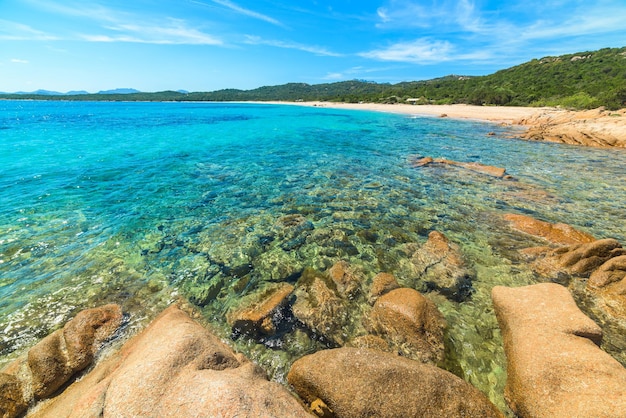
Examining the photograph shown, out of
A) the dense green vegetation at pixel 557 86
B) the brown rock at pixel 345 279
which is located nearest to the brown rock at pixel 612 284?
the brown rock at pixel 345 279

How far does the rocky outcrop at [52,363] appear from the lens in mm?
4324

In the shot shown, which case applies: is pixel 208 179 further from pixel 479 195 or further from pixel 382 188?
pixel 479 195

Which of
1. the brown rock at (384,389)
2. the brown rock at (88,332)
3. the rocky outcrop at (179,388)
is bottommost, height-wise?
the brown rock at (88,332)

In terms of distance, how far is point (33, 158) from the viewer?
72.7ft

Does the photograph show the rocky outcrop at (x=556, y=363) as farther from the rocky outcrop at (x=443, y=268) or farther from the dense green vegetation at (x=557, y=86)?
the dense green vegetation at (x=557, y=86)

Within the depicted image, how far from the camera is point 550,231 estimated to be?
374 inches

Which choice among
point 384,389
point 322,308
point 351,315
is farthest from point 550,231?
point 384,389

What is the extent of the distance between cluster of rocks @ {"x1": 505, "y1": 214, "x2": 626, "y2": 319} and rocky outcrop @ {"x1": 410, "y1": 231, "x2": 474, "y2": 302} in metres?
2.14

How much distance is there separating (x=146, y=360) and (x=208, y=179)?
1480cm

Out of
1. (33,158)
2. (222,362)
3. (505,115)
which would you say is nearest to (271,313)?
(222,362)

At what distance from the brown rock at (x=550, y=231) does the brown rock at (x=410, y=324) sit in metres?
6.22

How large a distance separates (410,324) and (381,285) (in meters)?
1.53

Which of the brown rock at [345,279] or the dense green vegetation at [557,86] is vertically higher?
the dense green vegetation at [557,86]

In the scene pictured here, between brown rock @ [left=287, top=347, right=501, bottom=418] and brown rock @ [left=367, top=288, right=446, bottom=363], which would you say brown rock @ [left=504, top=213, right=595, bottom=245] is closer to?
brown rock @ [left=367, top=288, right=446, bottom=363]
